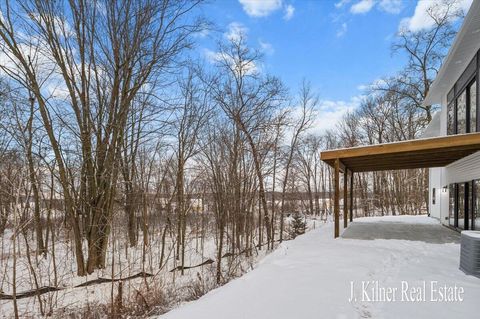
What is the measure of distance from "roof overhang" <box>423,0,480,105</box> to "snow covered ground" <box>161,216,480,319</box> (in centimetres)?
493

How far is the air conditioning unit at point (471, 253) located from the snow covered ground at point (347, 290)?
15 cm

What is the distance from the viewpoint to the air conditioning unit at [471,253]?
164 inches

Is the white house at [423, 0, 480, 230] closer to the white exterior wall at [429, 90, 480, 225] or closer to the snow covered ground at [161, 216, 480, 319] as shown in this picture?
the white exterior wall at [429, 90, 480, 225]

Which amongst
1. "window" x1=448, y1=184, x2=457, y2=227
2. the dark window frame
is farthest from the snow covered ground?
"window" x1=448, y1=184, x2=457, y2=227

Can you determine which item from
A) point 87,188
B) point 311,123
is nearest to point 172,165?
point 87,188

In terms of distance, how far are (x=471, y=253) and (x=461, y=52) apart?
573 centimetres

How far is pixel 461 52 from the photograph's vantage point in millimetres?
7504

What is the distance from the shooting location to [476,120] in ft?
24.0

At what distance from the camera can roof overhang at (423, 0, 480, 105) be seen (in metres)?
6.25

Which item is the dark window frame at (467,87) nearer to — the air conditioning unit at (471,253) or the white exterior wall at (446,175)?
the white exterior wall at (446,175)

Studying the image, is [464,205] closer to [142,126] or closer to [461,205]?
[461,205]

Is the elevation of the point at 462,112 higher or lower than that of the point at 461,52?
lower

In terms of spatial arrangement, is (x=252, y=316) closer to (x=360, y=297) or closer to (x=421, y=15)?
(x=360, y=297)

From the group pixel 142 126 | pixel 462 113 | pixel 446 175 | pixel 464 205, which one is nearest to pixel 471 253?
pixel 464 205
